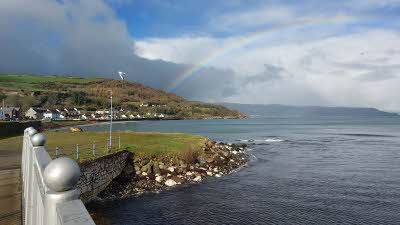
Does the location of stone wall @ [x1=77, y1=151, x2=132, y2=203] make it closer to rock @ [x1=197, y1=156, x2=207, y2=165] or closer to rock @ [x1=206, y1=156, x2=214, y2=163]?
rock @ [x1=197, y1=156, x2=207, y2=165]

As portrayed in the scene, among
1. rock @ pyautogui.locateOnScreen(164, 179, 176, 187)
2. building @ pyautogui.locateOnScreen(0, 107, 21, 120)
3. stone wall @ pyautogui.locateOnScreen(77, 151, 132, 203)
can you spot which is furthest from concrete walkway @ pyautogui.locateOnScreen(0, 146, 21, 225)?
building @ pyautogui.locateOnScreen(0, 107, 21, 120)

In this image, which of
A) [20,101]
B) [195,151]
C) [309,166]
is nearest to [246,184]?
[195,151]

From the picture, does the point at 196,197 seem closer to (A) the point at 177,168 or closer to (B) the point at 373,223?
(A) the point at 177,168

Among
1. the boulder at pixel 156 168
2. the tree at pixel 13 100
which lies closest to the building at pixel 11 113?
the tree at pixel 13 100

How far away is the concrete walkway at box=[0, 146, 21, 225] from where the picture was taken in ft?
36.8

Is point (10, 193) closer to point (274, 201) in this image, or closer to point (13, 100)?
point (274, 201)

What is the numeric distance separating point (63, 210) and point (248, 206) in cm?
2286

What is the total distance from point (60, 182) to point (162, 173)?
97.5 ft

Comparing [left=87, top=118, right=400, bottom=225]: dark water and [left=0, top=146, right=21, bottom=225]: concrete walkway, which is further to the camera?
[left=87, top=118, right=400, bottom=225]: dark water

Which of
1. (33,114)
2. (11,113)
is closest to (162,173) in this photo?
(11,113)

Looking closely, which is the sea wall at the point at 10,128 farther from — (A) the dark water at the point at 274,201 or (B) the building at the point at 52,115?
(B) the building at the point at 52,115

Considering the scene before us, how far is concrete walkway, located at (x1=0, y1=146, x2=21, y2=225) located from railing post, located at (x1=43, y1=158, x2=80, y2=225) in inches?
327

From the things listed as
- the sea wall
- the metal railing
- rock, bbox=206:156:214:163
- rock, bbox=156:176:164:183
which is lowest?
rock, bbox=156:176:164:183

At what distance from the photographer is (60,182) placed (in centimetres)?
356
